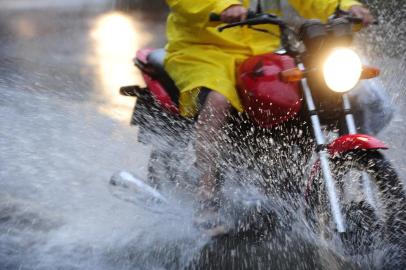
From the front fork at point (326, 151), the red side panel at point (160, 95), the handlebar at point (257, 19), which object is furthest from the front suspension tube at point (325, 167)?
the red side panel at point (160, 95)

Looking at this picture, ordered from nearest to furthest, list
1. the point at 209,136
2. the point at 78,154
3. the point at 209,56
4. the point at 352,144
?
the point at 352,144
the point at 209,136
the point at 209,56
the point at 78,154

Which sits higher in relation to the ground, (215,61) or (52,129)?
(52,129)

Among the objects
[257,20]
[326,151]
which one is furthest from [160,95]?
[326,151]

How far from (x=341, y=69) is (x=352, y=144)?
37 cm


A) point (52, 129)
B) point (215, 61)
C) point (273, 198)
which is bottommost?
point (273, 198)

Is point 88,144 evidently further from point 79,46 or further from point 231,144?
point 79,46

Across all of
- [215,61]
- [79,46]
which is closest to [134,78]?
[79,46]

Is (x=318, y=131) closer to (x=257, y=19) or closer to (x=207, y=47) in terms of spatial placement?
(x=257, y=19)

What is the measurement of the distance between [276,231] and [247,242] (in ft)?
0.60

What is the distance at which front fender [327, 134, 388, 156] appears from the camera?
3.19 meters

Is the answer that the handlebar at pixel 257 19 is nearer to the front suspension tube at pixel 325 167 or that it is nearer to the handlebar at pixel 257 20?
the handlebar at pixel 257 20

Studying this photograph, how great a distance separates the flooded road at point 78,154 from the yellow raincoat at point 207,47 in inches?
29.4

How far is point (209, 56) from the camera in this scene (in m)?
3.78

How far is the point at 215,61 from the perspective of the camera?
372 centimetres
